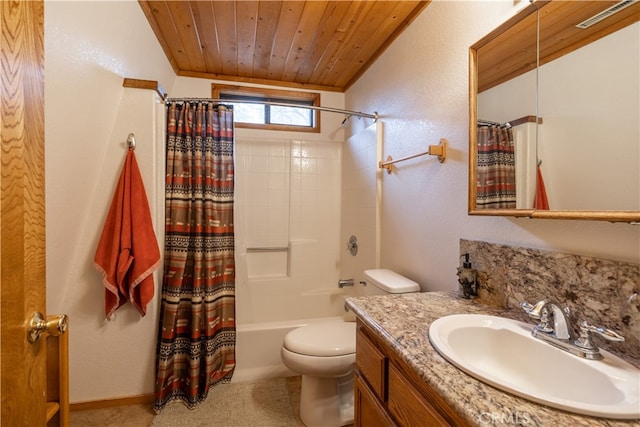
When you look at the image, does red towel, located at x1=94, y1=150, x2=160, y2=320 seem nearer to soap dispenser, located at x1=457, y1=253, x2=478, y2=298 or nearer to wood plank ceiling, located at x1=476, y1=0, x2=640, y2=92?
soap dispenser, located at x1=457, y1=253, x2=478, y2=298

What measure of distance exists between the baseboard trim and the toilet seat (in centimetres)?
96

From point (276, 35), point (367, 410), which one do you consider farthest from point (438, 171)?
point (276, 35)

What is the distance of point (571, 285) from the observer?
844 mm

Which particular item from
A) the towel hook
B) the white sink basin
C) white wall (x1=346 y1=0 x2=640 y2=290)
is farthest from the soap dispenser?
the towel hook

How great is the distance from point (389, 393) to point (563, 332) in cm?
51

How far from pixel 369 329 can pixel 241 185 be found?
189 cm

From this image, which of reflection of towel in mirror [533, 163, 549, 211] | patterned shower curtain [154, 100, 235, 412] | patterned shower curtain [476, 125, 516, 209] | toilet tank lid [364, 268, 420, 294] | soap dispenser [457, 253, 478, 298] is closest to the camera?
Result: reflection of towel in mirror [533, 163, 549, 211]

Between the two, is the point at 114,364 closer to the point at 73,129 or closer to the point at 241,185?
the point at 73,129

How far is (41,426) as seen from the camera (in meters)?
0.67

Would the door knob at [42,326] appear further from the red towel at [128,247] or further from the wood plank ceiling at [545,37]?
the wood plank ceiling at [545,37]

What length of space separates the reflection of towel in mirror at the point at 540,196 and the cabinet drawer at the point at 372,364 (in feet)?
2.29

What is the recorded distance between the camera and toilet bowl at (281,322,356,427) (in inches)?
60.6

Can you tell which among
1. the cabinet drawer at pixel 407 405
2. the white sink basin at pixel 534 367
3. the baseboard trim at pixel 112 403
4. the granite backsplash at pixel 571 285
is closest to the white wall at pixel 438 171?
the granite backsplash at pixel 571 285

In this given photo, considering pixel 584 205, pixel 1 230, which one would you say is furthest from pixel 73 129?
pixel 584 205
